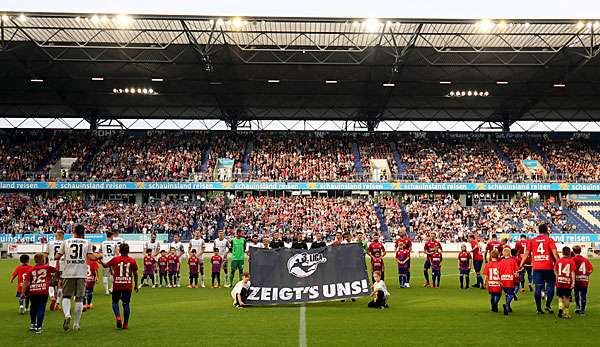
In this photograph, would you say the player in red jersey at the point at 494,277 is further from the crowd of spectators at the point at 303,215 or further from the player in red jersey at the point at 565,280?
the crowd of spectators at the point at 303,215

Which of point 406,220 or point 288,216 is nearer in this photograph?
point 288,216

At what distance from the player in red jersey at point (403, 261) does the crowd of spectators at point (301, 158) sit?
32.2 m

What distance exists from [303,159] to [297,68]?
527 inches

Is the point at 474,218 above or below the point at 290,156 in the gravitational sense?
below

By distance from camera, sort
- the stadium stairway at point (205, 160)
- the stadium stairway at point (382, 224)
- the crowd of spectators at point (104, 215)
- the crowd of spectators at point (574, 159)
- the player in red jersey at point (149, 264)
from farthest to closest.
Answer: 1. the stadium stairway at point (205, 160)
2. the crowd of spectators at point (574, 159)
3. the crowd of spectators at point (104, 215)
4. the stadium stairway at point (382, 224)
5. the player in red jersey at point (149, 264)

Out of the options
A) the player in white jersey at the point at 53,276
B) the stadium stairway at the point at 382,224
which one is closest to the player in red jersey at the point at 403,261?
the player in white jersey at the point at 53,276

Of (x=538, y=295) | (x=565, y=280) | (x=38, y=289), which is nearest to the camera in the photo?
(x=38, y=289)

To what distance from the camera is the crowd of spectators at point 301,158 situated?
55.2m

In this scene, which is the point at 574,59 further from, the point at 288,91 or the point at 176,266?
the point at 176,266

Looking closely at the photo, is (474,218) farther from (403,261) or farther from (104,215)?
(403,261)

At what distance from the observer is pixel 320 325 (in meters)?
13.3

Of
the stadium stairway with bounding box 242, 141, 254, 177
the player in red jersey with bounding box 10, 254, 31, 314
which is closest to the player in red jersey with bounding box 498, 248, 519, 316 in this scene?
the player in red jersey with bounding box 10, 254, 31, 314

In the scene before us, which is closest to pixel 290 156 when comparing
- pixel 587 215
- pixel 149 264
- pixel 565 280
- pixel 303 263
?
pixel 587 215

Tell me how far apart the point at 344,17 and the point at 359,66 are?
11.8 metres
